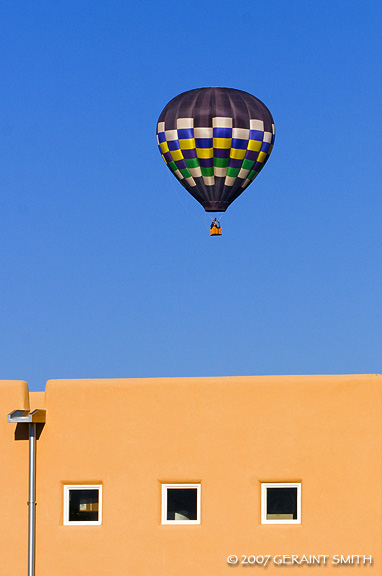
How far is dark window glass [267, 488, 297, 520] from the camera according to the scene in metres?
22.7

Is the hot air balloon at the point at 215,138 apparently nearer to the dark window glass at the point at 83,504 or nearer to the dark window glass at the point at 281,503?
the dark window glass at the point at 281,503

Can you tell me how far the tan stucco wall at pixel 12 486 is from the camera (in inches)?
891

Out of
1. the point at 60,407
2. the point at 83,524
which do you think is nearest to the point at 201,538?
the point at 83,524

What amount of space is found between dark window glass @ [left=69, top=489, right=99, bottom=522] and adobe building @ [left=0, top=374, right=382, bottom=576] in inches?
1.1

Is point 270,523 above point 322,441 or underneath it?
underneath

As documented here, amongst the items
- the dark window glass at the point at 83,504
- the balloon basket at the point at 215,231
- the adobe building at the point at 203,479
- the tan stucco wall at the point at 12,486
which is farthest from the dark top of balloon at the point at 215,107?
the dark window glass at the point at 83,504

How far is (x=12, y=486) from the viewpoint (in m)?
22.8

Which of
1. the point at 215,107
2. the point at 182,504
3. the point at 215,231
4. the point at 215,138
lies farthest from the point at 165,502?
the point at 215,231

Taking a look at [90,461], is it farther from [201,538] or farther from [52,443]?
[201,538]

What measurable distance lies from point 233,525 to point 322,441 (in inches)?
95.9

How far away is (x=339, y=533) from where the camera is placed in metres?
22.6

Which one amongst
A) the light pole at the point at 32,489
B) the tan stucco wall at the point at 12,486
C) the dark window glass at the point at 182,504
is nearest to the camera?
the light pole at the point at 32,489

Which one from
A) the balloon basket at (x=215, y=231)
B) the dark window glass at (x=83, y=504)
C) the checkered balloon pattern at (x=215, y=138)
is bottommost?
the dark window glass at (x=83, y=504)

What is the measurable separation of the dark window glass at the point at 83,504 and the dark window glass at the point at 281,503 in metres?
3.48
